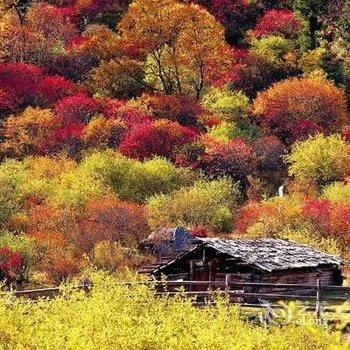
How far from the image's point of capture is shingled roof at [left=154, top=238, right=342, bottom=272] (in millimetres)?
37375

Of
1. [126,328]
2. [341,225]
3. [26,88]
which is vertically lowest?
[126,328]

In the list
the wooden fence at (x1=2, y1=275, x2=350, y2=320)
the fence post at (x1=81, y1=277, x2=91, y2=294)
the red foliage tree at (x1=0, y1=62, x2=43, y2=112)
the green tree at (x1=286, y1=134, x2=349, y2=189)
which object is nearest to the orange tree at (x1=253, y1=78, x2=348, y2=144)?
the green tree at (x1=286, y1=134, x2=349, y2=189)

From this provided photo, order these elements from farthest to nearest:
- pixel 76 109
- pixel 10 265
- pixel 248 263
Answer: pixel 76 109
pixel 10 265
pixel 248 263

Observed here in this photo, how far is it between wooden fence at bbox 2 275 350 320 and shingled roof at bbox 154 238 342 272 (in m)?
1.02

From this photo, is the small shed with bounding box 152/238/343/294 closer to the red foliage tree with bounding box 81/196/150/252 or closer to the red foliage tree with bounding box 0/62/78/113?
the red foliage tree with bounding box 81/196/150/252

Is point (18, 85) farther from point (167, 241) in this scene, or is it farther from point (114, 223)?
point (167, 241)

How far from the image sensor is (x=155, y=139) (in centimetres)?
8125

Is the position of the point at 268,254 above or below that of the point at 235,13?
below

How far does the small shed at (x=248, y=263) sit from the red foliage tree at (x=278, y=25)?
6744cm

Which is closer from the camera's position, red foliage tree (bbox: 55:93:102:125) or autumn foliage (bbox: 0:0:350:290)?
autumn foliage (bbox: 0:0:350:290)

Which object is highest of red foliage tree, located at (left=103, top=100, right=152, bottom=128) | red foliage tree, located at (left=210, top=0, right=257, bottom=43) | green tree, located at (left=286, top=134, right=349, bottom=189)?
red foliage tree, located at (left=210, top=0, right=257, bottom=43)

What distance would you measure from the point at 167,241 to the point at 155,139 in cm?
2422

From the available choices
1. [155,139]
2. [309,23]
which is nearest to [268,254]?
[155,139]

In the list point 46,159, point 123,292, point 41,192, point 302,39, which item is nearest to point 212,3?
point 302,39
